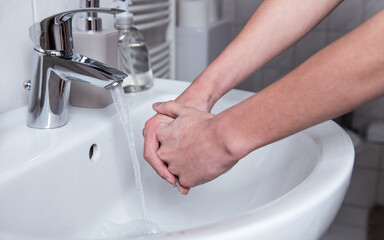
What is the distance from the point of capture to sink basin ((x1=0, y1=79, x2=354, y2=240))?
44cm

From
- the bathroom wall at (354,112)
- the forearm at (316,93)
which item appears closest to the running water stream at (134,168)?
the forearm at (316,93)

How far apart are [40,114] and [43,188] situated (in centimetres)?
12

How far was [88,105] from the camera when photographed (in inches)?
30.2

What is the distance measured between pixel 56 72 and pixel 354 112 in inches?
66.2

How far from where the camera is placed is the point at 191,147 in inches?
23.0

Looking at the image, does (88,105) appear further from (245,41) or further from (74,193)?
(245,41)

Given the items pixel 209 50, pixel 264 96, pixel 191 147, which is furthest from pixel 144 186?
pixel 209 50

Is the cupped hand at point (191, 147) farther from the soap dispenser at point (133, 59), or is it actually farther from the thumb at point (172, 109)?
the soap dispenser at point (133, 59)

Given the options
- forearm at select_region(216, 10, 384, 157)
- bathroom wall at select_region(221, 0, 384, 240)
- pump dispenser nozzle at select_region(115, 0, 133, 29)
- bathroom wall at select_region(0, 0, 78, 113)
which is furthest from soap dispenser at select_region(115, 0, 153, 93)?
bathroom wall at select_region(221, 0, 384, 240)

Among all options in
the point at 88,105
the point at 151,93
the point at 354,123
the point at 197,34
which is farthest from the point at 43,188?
the point at 354,123

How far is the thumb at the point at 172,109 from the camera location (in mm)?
664

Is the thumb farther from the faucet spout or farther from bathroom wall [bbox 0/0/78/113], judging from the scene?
bathroom wall [bbox 0/0/78/113]

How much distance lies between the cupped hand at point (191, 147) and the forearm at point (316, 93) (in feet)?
0.09

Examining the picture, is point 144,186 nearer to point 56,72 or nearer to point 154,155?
point 154,155
